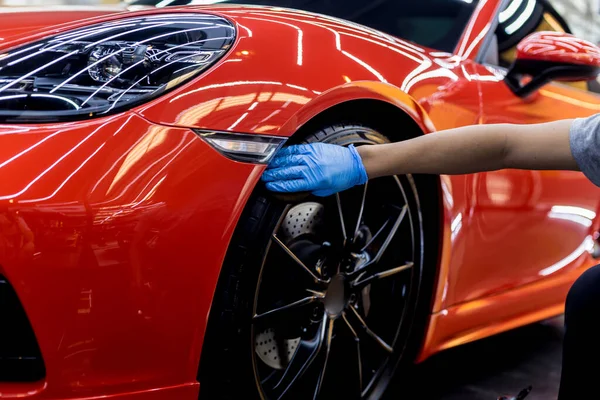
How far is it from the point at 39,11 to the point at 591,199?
1.80 m

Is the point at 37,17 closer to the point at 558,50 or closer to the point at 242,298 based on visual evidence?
the point at 242,298

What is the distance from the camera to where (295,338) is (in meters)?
1.85

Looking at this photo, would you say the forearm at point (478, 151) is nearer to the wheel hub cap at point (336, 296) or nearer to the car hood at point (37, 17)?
the wheel hub cap at point (336, 296)

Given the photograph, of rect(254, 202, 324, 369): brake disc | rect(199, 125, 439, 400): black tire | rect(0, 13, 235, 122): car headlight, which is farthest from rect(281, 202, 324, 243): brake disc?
rect(0, 13, 235, 122): car headlight

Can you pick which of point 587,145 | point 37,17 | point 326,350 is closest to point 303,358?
point 326,350

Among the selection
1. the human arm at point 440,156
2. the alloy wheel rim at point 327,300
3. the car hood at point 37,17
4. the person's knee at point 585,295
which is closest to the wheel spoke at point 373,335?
the alloy wheel rim at point 327,300

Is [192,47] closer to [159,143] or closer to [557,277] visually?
[159,143]

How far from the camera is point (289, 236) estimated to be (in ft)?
5.78

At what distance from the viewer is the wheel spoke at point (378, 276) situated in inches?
75.3

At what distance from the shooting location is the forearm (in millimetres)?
1577

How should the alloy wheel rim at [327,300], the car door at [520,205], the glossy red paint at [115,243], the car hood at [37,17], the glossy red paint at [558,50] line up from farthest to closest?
the glossy red paint at [558,50] < the car door at [520,205] < the alloy wheel rim at [327,300] < the car hood at [37,17] < the glossy red paint at [115,243]

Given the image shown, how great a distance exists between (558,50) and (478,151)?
86 cm

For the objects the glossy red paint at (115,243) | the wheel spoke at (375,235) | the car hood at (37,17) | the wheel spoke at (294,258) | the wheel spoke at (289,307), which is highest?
the car hood at (37,17)

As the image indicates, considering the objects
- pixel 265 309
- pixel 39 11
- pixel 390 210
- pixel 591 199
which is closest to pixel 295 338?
pixel 265 309
